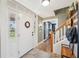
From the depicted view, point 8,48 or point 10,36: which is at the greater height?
point 10,36

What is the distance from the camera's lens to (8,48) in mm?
3529

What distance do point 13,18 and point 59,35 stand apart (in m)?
2.22

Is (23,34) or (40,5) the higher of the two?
(40,5)

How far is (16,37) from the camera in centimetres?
418

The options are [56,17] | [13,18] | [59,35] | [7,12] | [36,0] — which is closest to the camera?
[7,12]

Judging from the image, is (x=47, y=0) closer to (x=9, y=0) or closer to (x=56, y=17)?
(x=9, y=0)

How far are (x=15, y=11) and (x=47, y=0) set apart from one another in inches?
52.5

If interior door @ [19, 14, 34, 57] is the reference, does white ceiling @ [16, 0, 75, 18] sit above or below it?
above

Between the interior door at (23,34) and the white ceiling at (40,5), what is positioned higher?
the white ceiling at (40,5)

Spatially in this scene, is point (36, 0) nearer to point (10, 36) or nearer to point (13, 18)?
point (13, 18)

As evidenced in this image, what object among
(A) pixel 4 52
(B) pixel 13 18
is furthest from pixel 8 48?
(B) pixel 13 18

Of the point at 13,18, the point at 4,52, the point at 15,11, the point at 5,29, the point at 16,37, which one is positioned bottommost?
the point at 4,52

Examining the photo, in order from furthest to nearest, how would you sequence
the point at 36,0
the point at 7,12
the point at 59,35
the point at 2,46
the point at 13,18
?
the point at 59,35, the point at 36,0, the point at 13,18, the point at 7,12, the point at 2,46

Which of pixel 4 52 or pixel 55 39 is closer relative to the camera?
pixel 4 52
